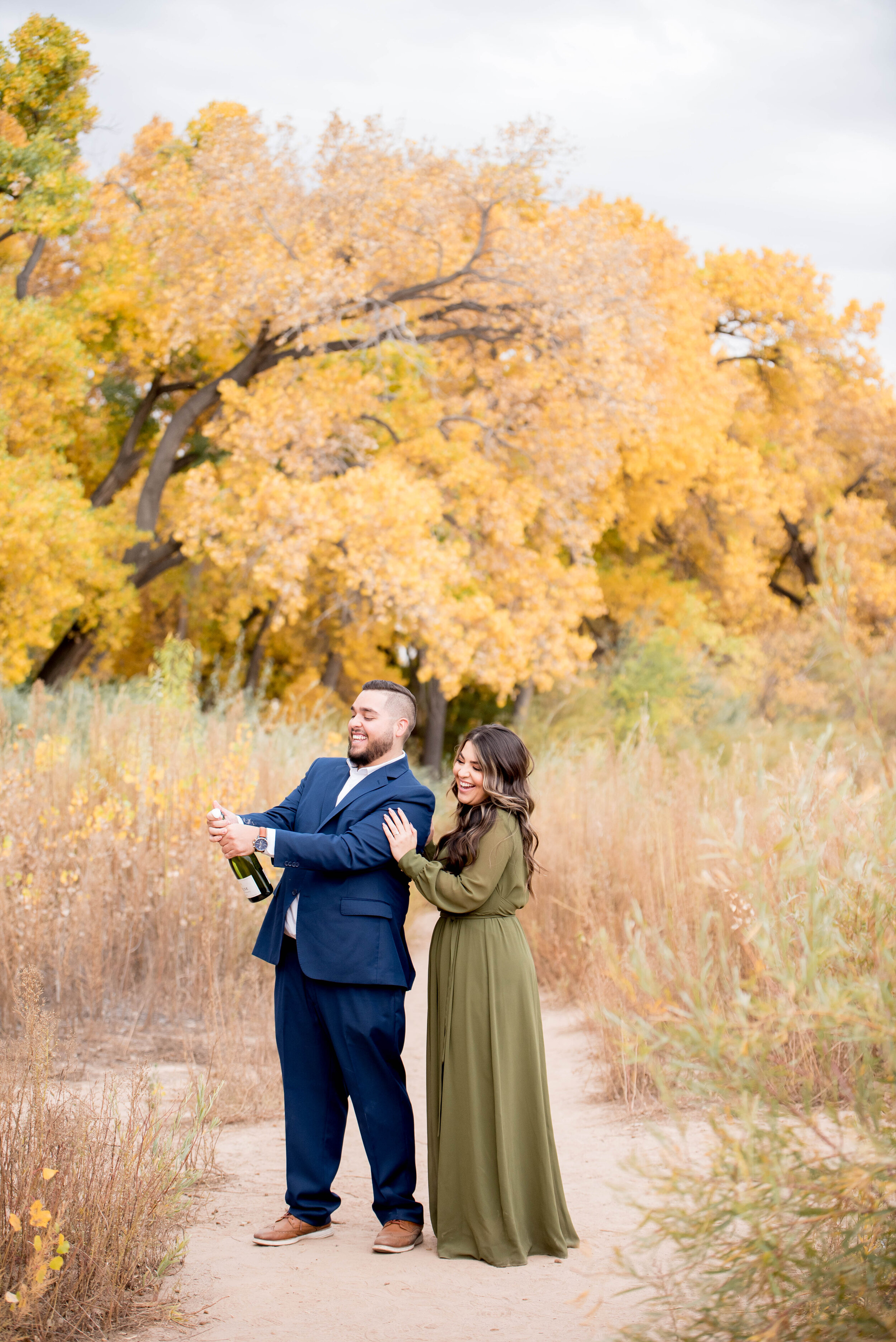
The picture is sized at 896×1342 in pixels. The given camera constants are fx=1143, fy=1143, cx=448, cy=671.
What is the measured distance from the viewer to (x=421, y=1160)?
17.1ft

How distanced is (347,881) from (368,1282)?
122 cm

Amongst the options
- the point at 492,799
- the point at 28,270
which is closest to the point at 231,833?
the point at 492,799

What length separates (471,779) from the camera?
3846mm

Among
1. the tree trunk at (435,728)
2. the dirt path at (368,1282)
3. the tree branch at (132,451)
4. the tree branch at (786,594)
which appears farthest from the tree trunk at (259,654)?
the dirt path at (368,1282)

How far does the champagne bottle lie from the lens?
12.0ft

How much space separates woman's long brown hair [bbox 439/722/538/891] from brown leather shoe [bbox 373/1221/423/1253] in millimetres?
1187

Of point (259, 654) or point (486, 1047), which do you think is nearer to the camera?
point (486, 1047)

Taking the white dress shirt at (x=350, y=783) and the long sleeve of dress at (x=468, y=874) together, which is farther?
the white dress shirt at (x=350, y=783)

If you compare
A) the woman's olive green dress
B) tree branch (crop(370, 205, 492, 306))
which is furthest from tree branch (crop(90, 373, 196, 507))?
the woman's olive green dress

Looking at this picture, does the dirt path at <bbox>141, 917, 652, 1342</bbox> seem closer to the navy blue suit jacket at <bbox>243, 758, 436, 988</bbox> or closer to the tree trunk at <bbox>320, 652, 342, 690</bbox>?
the navy blue suit jacket at <bbox>243, 758, 436, 988</bbox>

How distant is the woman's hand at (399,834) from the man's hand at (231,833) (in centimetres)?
42

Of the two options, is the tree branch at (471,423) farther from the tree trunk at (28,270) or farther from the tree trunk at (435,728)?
the tree trunk at (28,270)

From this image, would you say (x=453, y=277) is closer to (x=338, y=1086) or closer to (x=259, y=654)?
(x=259, y=654)

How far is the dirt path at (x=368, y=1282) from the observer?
10.6ft
